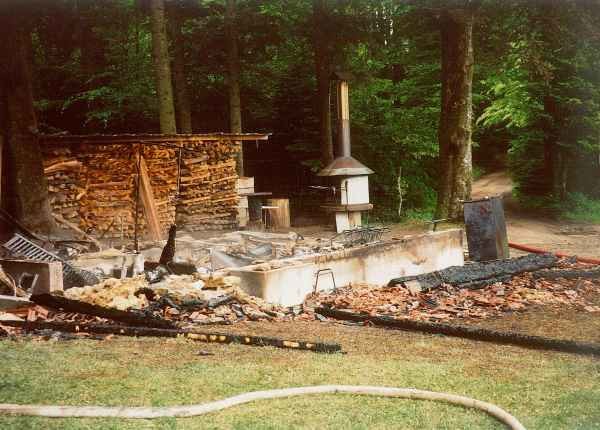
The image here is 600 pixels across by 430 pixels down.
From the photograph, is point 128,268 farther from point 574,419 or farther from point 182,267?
point 574,419

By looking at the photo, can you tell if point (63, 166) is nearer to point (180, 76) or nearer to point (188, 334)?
point (180, 76)

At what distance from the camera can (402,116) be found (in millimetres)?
22266

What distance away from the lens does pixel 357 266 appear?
33.7 ft

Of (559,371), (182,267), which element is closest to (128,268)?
(182,267)

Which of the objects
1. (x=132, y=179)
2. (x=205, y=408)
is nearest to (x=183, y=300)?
(x=205, y=408)

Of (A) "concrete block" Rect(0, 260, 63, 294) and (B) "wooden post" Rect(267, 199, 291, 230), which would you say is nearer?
(A) "concrete block" Rect(0, 260, 63, 294)

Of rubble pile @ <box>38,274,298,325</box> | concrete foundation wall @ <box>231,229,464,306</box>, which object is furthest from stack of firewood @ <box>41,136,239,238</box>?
concrete foundation wall @ <box>231,229,464,306</box>

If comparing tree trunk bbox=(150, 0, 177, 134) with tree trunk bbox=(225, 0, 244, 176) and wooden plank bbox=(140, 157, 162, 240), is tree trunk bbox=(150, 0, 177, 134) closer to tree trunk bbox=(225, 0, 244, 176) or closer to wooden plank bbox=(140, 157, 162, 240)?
tree trunk bbox=(225, 0, 244, 176)

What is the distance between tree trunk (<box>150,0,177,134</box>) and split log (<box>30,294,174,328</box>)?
1010cm

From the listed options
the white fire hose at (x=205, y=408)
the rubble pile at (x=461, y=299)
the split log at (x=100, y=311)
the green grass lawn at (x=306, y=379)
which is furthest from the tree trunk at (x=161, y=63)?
the white fire hose at (x=205, y=408)

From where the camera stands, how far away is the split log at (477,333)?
6.01 metres

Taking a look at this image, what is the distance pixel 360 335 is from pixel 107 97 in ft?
55.1

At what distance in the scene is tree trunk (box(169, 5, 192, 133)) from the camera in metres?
21.4

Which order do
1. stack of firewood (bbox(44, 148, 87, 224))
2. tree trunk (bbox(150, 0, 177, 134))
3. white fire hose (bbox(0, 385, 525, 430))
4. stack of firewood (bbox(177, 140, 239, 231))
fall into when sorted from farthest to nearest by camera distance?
stack of firewood (bbox(177, 140, 239, 231)), tree trunk (bbox(150, 0, 177, 134)), stack of firewood (bbox(44, 148, 87, 224)), white fire hose (bbox(0, 385, 525, 430))
